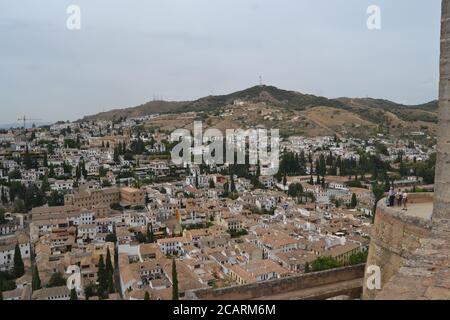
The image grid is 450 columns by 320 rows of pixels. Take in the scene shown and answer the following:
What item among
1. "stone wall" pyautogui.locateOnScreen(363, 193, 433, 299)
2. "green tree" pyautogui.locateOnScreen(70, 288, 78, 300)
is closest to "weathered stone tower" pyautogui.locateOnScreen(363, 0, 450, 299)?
"stone wall" pyautogui.locateOnScreen(363, 193, 433, 299)

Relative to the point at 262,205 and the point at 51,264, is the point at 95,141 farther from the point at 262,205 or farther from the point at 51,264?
the point at 51,264

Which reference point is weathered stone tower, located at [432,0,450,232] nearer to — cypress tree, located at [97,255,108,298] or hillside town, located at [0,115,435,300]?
hillside town, located at [0,115,435,300]

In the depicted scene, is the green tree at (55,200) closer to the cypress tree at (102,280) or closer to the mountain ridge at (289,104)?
the cypress tree at (102,280)

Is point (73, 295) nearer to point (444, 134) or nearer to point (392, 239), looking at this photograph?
point (392, 239)

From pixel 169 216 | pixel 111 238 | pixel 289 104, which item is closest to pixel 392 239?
pixel 111 238

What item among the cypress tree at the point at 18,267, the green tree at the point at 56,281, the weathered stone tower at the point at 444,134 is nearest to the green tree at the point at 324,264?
the green tree at the point at 56,281

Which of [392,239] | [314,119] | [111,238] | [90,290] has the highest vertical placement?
[314,119]

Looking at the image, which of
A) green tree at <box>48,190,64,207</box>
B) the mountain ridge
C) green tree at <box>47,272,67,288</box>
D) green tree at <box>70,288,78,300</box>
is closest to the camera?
green tree at <box>70,288,78,300</box>
